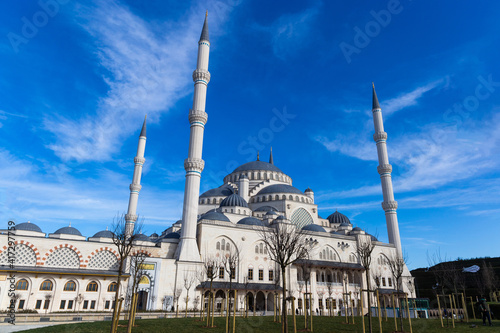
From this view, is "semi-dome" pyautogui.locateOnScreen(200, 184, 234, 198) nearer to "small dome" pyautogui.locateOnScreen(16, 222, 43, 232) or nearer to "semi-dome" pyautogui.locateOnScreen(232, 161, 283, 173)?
"semi-dome" pyautogui.locateOnScreen(232, 161, 283, 173)

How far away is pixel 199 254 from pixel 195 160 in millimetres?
9200

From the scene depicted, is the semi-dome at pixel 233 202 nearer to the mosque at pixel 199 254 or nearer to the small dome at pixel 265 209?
the mosque at pixel 199 254

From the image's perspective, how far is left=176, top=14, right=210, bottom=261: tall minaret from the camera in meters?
30.2

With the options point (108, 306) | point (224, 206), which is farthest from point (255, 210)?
point (108, 306)

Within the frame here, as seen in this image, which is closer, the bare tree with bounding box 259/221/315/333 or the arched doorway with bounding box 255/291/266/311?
the bare tree with bounding box 259/221/315/333

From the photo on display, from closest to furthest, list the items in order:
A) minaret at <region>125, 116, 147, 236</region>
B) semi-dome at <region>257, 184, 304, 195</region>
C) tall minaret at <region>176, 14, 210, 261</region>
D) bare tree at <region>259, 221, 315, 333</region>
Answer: bare tree at <region>259, 221, 315, 333</region>
tall minaret at <region>176, 14, 210, 261</region>
minaret at <region>125, 116, 147, 236</region>
semi-dome at <region>257, 184, 304, 195</region>

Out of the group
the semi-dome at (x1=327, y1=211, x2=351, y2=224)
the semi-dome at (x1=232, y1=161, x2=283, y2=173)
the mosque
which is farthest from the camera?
the semi-dome at (x1=232, y1=161, x2=283, y2=173)

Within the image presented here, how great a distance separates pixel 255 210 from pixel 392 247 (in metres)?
18.9

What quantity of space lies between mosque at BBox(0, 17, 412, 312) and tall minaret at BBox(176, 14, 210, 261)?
0.32 ft

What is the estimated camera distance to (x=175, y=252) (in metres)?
31.5

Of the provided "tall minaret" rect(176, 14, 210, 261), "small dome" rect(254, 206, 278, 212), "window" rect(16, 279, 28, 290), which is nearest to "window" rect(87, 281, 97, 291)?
"window" rect(16, 279, 28, 290)

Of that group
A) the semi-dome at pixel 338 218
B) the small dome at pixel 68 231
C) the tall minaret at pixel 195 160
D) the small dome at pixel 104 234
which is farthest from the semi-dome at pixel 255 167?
the small dome at pixel 68 231

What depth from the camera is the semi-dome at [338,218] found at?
4963 cm

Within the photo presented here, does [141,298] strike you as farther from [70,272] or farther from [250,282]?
[250,282]
